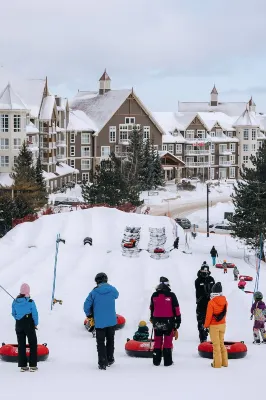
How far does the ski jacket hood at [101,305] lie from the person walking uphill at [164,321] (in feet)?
2.62

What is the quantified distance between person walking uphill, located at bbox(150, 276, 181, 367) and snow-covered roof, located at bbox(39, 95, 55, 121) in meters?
64.8

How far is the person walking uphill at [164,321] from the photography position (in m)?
12.2

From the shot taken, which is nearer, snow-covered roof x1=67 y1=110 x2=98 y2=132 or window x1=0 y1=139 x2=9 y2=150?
window x1=0 y1=139 x2=9 y2=150

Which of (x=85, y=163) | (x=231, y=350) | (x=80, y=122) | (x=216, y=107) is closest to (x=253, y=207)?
(x=231, y=350)

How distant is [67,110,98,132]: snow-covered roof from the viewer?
8662 centimetres

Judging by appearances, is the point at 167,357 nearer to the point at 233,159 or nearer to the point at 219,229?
the point at 219,229

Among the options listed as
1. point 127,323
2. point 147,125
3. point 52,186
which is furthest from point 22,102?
point 127,323

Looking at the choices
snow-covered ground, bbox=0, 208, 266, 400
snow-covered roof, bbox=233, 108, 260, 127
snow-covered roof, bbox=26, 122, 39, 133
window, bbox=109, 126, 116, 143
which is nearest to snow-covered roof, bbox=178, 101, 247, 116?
snow-covered roof, bbox=233, 108, 260, 127

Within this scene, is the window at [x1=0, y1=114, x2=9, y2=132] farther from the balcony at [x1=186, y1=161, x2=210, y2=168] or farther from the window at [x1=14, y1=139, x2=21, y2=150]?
the balcony at [x1=186, y1=161, x2=210, y2=168]

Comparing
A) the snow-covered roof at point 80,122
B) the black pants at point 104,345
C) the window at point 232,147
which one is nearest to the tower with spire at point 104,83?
the snow-covered roof at point 80,122

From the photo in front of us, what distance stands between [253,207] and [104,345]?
29.1 m

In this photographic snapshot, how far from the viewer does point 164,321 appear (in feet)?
39.9

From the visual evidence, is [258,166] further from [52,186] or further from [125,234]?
[52,186]

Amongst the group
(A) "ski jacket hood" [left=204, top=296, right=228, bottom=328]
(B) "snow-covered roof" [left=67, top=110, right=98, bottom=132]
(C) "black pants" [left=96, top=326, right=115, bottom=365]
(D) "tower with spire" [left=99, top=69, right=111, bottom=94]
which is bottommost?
(C) "black pants" [left=96, top=326, right=115, bottom=365]
